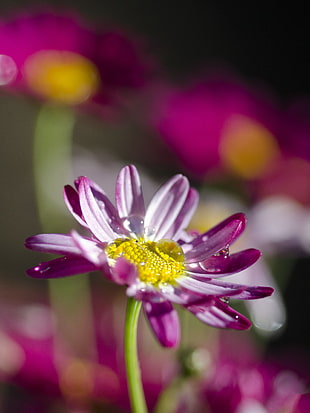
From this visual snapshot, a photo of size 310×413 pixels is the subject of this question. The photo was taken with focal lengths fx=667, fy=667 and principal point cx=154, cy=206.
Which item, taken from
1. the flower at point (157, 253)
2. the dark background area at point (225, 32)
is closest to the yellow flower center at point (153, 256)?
the flower at point (157, 253)

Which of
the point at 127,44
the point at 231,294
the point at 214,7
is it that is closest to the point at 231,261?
the point at 231,294

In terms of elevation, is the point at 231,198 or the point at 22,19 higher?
the point at 22,19

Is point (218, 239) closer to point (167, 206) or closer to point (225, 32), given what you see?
point (167, 206)

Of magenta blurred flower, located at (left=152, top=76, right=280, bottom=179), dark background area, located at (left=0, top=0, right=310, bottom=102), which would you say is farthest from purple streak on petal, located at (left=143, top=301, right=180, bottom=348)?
dark background area, located at (left=0, top=0, right=310, bottom=102)

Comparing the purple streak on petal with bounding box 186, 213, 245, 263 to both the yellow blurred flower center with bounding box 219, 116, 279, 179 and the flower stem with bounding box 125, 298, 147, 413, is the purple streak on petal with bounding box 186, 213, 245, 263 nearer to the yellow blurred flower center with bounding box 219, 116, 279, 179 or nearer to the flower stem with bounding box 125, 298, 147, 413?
the flower stem with bounding box 125, 298, 147, 413

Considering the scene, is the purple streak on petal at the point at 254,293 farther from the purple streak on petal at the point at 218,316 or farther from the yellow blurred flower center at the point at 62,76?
the yellow blurred flower center at the point at 62,76

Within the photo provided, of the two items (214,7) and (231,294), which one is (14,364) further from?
(214,7)

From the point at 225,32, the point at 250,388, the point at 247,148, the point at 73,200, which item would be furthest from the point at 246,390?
the point at 225,32
